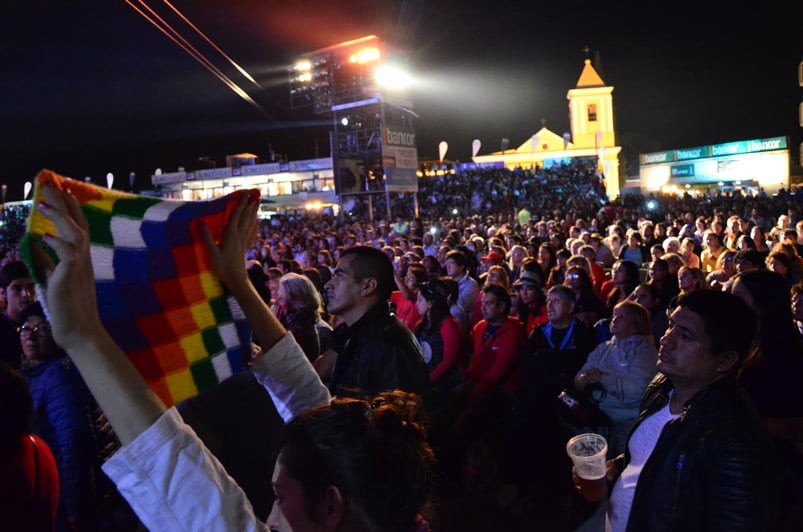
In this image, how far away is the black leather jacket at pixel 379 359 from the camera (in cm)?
276

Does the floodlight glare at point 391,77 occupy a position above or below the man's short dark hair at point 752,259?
above

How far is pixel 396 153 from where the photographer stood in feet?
89.7

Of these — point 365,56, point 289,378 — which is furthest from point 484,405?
point 365,56

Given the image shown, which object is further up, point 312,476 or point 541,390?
point 312,476

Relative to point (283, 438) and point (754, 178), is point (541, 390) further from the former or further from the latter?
point (754, 178)

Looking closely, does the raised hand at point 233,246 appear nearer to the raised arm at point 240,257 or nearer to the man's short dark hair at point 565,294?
the raised arm at point 240,257

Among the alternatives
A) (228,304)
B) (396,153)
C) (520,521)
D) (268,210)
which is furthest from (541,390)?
(268,210)

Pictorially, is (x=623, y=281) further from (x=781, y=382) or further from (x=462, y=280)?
(x=781, y=382)

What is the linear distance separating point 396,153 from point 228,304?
26222 mm

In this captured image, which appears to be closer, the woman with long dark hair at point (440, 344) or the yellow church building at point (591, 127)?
the woman with long dark hair at point (440, 344)

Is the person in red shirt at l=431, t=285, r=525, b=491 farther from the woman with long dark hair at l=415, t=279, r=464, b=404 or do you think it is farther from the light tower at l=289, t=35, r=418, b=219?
the light tower at l=289, t=35, r=418, b=219

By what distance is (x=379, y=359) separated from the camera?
278 centimetres

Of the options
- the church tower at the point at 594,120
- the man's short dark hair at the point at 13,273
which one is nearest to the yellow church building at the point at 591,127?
the church tower at the point at 594,120

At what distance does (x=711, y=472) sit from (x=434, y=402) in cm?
343
